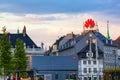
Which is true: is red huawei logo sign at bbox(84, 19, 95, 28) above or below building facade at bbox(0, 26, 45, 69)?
above

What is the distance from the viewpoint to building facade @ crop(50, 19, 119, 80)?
13460 centimetres

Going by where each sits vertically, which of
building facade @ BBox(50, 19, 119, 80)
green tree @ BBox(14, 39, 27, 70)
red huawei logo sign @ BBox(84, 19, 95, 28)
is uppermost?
red huawei logo sign @ BBox(84, 19, 95, 28)

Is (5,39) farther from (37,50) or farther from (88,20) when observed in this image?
(37,50)

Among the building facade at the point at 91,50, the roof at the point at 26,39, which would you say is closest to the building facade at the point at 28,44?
the roof at the point at 26,39

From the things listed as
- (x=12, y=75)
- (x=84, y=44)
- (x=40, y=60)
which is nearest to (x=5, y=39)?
(x=12, y=75)

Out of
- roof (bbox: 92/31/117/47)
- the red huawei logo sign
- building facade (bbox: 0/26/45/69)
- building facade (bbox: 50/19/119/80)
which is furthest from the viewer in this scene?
roof (bbox: 92/31/117/47)

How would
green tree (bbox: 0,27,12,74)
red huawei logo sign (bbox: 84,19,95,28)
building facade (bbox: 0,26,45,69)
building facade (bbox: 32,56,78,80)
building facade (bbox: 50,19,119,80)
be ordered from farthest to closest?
building facade (bbox: 0,26,45,69)
building facade (bbox: 50,19,119,80)
red huawei logo sign (bbox: 84,19,95,28)
building facade (bbox: 32,56,78,80)
green tree (bbox: 0,27,12,74)

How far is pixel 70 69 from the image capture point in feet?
401

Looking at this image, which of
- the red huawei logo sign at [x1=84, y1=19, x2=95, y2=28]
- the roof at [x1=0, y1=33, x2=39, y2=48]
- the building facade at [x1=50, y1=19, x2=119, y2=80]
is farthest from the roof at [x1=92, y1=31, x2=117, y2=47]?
the roof at [x1=0, y1=33, x2=39, y2=48]

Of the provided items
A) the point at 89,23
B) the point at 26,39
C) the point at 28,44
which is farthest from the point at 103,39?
the point at 26,39

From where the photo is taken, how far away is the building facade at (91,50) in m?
135

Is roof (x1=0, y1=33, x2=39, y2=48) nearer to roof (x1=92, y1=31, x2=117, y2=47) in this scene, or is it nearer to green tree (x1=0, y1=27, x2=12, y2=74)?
roof (x1=92, y1=31, x2=117, y2=47)

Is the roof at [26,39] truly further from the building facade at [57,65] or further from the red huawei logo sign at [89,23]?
the building facade at [57,65]

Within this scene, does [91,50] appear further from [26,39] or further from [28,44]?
[26,39]
